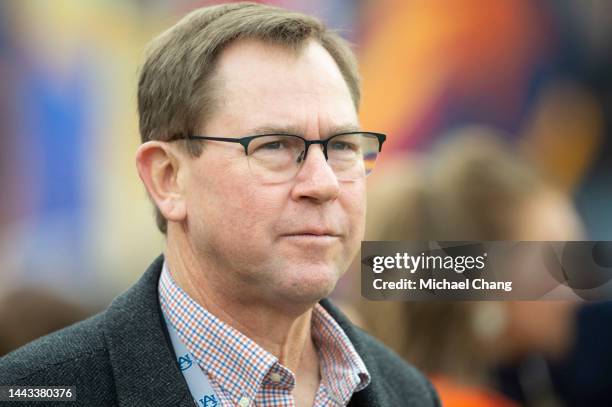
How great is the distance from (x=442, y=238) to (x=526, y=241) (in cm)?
30

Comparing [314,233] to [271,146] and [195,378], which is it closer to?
[271,146]

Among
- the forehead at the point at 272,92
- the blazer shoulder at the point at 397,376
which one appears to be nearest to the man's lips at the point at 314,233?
the forehead at the point at 272,92

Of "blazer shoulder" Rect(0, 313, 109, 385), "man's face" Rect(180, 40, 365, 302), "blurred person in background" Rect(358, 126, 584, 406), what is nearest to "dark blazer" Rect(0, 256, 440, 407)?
"blazer shoulder" Rect(0, 313, 109, 385)

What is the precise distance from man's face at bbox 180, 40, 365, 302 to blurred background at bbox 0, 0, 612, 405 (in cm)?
107

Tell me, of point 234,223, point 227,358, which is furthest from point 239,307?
point 234,223

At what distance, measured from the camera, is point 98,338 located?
1843 millimetres

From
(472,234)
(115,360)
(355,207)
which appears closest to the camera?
(115,360)

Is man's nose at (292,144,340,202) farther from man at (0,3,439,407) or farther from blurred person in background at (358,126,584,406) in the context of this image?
blurred person in background at (358,126,584,406)

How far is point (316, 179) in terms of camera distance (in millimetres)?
1801

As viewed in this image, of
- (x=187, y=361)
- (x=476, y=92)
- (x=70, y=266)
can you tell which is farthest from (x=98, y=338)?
(x=476, y=92)

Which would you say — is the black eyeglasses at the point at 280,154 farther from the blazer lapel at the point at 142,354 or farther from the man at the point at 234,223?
the blazer lapel at the point at 142,354

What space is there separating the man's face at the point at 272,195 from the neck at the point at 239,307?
0.02m

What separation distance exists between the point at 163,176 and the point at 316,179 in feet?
1.37

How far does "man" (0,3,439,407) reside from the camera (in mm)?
1795
